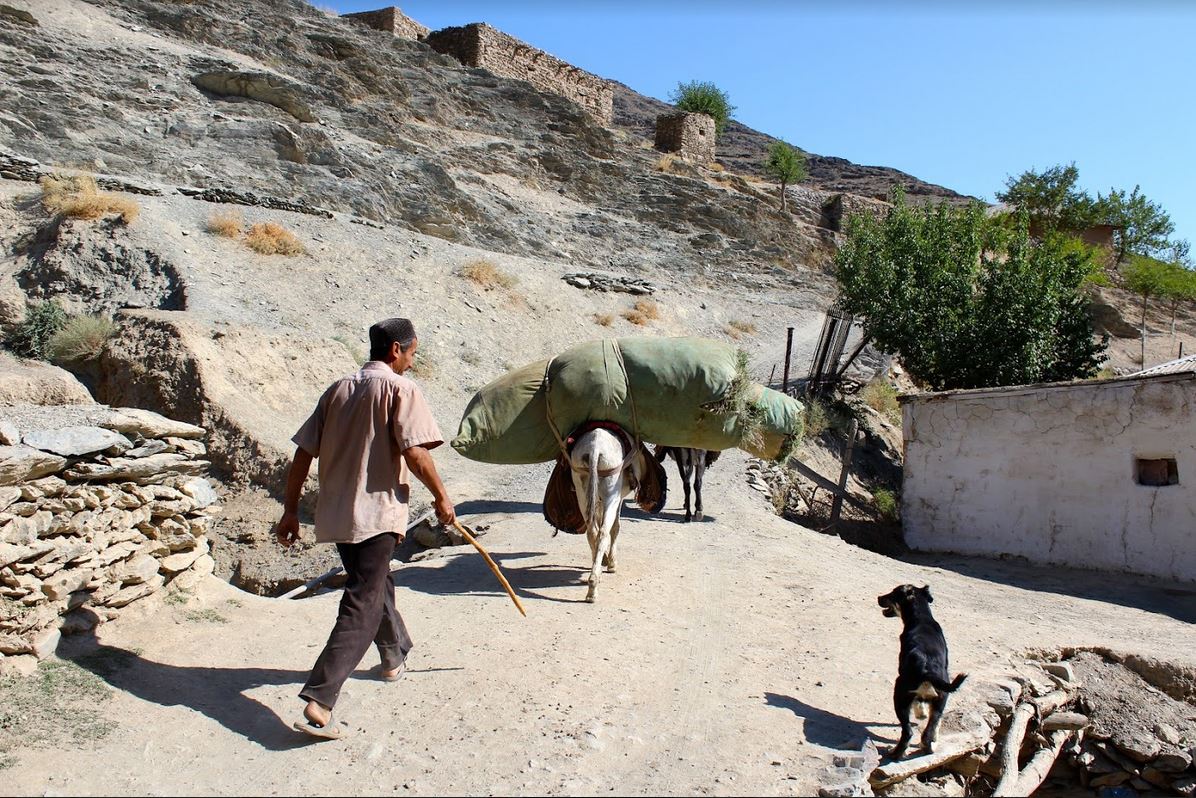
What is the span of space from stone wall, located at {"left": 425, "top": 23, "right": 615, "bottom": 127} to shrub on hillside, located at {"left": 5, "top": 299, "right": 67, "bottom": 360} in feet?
82.0

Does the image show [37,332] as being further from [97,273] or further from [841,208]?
[841,208]

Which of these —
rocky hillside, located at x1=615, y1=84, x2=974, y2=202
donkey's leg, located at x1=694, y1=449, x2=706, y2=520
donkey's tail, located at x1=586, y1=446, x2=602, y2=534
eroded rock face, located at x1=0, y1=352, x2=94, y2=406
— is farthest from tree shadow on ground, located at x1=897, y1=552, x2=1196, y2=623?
rocky hillside, located at x1=615, y1=84, x2=974, y2=202

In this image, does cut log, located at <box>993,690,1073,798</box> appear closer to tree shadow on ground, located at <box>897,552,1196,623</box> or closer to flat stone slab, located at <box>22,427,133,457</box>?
tree shadow on ground, located at <box>897,552,1196,623</box>

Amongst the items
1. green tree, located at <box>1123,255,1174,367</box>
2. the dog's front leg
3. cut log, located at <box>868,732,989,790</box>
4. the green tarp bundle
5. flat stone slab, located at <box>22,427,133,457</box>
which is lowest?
cut log, located at <box>868,732,989,790</box>

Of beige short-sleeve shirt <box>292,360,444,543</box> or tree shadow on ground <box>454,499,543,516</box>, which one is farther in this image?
tree shadow on ground <box>454,499,543,516</box>

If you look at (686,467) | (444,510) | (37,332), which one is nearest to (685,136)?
(37,332)

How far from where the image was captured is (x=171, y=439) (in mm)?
5699

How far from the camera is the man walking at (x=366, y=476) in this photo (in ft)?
13.9

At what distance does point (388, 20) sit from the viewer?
114 ft

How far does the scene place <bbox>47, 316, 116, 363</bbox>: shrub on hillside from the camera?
1169 cm

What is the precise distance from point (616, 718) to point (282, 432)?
24.6ft

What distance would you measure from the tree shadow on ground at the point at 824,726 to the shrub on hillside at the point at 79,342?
10566 millimetres

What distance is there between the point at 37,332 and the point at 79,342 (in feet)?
4.65

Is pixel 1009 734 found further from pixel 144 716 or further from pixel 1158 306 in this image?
pixel 1158 306
